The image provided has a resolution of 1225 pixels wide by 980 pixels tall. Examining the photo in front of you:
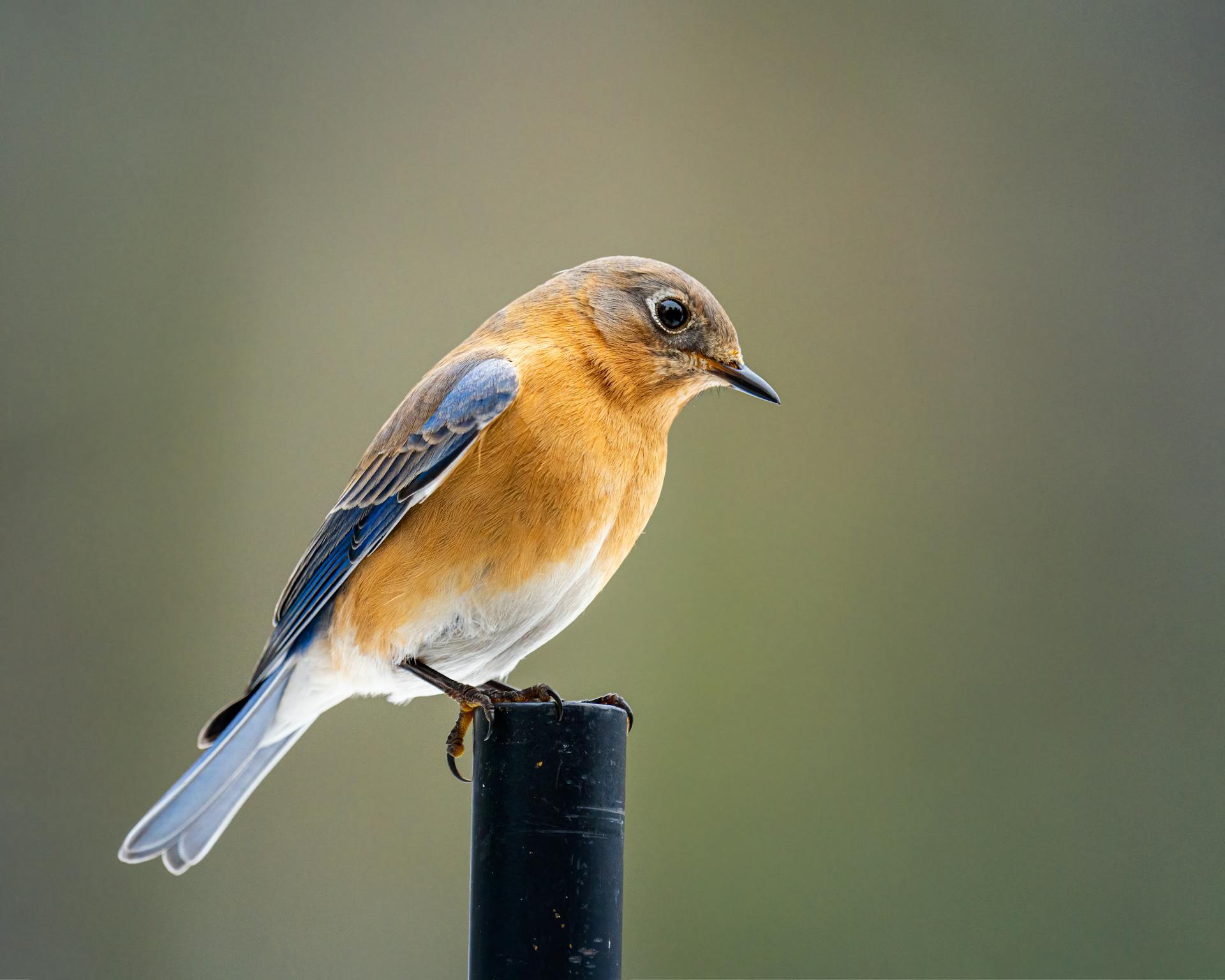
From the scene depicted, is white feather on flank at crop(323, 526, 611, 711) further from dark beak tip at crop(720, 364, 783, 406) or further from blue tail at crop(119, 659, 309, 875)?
dark beak tip at crop(720, 364, 783, 406)

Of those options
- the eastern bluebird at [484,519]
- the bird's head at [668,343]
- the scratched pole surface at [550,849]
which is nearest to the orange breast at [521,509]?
the eastern bluebird at [484,519]

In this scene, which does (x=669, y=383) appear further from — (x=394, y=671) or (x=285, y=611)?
(x=285, y=611)

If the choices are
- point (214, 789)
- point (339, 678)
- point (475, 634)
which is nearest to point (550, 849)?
point (475, 634)

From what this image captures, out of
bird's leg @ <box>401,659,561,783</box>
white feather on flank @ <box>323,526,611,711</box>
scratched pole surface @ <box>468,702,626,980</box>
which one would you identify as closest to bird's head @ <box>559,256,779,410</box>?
white feather on flank @ <box>323,526,611,711</box>

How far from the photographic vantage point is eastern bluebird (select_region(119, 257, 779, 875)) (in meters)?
2.31

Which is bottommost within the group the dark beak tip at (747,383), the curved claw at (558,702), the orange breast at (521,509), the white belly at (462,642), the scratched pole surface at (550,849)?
the scratched pole surface at (550,849)

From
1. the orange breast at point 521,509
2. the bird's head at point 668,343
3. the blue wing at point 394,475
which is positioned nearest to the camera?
the orange breast at point 521,509

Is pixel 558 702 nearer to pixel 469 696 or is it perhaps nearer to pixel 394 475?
pixel 469 696

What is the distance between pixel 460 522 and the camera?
2.34 metres

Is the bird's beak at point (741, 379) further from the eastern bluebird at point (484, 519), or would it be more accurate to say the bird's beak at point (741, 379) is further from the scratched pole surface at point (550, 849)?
the scratched pole surface at point (550, 849)

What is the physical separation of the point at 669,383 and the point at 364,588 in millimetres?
774

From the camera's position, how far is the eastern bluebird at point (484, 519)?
2.31 m

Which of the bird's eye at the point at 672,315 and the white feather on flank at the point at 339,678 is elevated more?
the bird's eye at the point at 672,315

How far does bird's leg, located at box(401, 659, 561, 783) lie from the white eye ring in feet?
2.76
